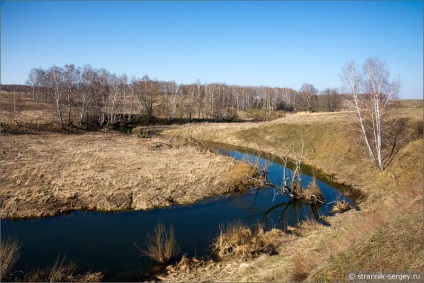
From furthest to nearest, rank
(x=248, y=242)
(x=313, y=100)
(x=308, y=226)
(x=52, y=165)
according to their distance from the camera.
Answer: (x=313, y=100) < (x=52, y=165) < (x=308, y=226) < (x=248, y=242)

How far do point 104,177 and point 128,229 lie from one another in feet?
27.4

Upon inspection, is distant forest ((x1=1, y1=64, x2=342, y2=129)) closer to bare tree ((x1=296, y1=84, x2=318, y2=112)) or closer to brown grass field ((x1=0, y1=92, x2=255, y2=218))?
bare tree ((x1=296, y1=84, x2=318, y2=112))

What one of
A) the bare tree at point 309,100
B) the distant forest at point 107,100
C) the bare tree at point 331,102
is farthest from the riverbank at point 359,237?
the bare tree at point 309,100

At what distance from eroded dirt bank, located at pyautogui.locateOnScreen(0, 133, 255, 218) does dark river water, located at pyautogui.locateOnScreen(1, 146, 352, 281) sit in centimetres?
112

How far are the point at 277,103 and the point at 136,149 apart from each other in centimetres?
8311

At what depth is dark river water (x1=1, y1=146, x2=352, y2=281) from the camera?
13.2 m

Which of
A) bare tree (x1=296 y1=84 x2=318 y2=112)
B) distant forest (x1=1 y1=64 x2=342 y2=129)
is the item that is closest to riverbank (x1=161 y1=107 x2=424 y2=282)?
distant forest (x1=1 y1=64 x2=342 y2=129)

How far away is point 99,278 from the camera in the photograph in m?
11.7

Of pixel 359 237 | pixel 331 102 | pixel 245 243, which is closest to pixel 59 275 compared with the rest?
pixel 245 243

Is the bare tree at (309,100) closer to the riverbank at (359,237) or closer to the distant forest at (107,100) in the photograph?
the distant forest at (107,100)

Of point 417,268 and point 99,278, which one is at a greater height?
point 417,268

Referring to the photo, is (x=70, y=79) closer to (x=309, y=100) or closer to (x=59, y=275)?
(x=59, y=275)

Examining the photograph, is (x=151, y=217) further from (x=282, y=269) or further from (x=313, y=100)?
(x=313, y=100)

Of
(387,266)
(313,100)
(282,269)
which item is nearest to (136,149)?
(282,269)
